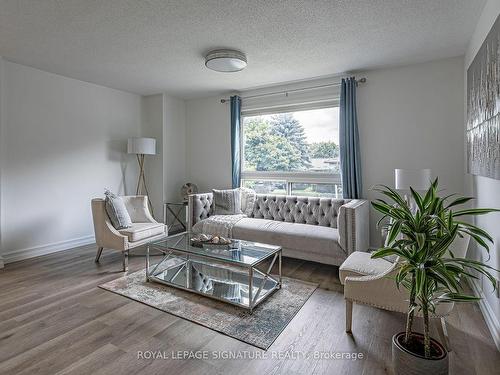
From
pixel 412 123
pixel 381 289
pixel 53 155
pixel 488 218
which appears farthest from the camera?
pixel 53 155

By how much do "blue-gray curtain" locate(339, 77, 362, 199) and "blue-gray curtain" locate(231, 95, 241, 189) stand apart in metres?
1.70

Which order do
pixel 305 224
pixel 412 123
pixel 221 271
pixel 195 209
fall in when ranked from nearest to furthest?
pixel 221 271, pixel 412 123, pixel 305 224, pixel 195 209

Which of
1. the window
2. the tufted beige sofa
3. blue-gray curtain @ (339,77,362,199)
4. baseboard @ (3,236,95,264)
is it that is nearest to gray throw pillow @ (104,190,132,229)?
the tufted beige sofa

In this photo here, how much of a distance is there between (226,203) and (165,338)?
2447 mm

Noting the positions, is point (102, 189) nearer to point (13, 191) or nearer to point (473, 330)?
point (13, 191)

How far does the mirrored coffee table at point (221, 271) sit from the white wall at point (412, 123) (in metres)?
1.85

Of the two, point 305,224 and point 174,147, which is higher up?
point 174,147

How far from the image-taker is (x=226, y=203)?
14.1 feet

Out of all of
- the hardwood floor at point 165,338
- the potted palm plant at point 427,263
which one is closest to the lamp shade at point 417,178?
the hardwood floor at point 165,338

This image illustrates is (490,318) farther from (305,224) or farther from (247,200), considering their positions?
(247,200)

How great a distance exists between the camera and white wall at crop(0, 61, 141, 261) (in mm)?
3574

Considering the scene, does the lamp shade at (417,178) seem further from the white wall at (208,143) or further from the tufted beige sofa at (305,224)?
the white wall at (208,143)

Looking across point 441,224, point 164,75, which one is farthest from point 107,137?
point 441,224

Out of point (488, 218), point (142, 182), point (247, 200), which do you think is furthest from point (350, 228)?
point (142, 182)
